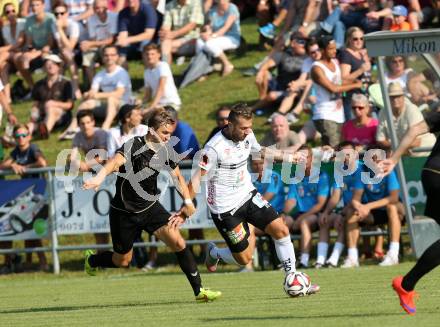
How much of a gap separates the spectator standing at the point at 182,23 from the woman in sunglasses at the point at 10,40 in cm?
328

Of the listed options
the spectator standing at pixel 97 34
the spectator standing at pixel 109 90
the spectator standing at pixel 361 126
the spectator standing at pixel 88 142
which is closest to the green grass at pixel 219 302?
the spectator standing at pixel 88 142

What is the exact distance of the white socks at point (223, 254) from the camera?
1259cm

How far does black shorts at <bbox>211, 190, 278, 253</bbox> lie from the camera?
11781mm

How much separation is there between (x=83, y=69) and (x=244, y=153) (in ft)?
33.8

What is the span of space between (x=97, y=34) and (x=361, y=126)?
7.16 metres

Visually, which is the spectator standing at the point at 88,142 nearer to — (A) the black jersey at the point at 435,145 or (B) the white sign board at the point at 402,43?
(B) the white sign board at the point at 402,43

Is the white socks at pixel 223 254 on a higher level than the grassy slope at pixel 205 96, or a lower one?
higher

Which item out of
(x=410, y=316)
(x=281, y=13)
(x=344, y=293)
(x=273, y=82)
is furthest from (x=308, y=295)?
(x=281, y=13)

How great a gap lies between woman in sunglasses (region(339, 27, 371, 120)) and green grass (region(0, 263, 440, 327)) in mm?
3359

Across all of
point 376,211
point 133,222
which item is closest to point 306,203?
point 376,211

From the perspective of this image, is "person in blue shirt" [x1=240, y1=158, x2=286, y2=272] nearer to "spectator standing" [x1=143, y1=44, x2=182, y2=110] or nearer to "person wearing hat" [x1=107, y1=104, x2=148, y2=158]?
"person wearing hat" [x1=107, y1=104, x2=148, y2=158]

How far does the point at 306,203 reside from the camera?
52.5 feet

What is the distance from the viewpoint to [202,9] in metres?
21.2

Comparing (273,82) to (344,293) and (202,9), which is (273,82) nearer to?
(202,9)
